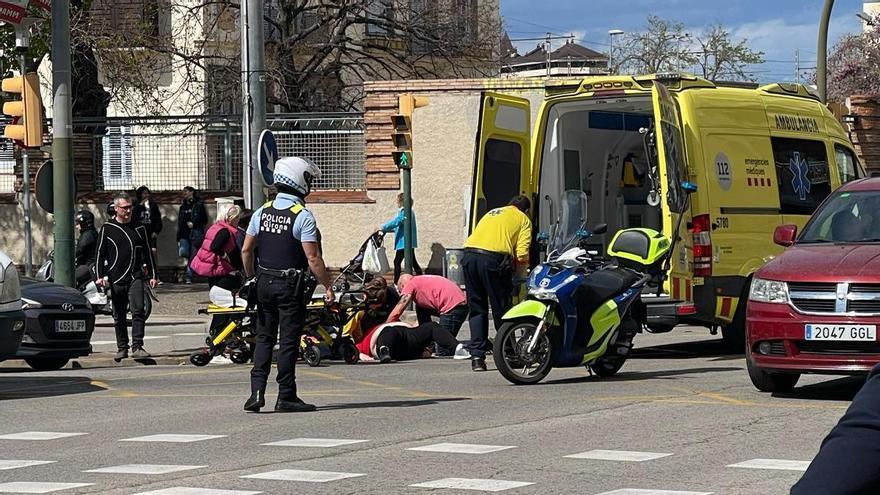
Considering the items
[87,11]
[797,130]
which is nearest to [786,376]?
[797,130]

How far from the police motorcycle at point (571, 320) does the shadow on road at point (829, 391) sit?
67.5 inches

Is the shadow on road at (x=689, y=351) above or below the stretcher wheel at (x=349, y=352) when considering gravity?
below

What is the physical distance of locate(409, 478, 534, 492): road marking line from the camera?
7.67m

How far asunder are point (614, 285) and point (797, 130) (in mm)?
4145

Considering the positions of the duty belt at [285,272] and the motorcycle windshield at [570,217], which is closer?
the duty belt at [285,272]

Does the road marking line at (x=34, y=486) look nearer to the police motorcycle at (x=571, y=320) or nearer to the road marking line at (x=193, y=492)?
the road marking line at (x=193, y=492)

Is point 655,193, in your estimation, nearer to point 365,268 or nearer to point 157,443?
point 157,443

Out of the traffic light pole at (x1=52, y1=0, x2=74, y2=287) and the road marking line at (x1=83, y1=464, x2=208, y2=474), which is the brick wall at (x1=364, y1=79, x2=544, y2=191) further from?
the road marking line at (x1=83, y1=464, x2=208, y2=474)

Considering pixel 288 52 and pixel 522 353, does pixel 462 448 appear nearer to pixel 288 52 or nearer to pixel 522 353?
pixel 522 353

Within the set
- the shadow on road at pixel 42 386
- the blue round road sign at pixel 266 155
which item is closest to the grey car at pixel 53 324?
the shadow on road at pixel 42 386

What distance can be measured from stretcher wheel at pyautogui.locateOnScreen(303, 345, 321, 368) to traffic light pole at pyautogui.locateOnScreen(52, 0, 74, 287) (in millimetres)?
3400

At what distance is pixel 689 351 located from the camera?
1720cm

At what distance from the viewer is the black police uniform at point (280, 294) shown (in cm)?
1117

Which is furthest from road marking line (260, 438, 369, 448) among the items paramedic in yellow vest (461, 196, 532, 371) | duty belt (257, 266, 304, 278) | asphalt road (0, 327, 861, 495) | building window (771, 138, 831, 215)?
building window (771, 138, 831, 215)
